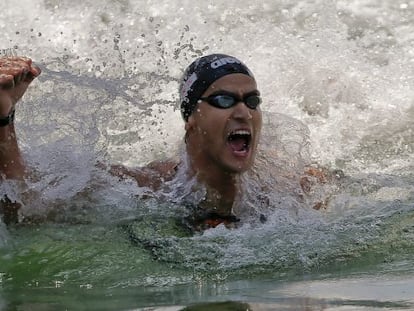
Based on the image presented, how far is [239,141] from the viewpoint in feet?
17.8

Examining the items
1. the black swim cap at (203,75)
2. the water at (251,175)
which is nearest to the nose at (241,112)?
the black swim cap at (203,75)

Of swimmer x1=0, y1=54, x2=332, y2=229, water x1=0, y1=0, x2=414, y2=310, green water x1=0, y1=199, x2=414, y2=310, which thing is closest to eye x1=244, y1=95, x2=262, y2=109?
swimmer x1=0, y1=54, x2=332, y2=229

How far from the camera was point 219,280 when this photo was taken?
4.04 meters

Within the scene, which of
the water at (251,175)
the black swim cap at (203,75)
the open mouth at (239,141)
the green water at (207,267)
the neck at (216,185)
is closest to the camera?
the green water at (207,267)

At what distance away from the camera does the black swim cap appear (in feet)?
18.4

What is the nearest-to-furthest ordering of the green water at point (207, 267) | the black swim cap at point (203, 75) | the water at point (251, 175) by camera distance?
the green water at point (207, 267) < the water at point (251, 175) < the black swim cap at point (203, 75)

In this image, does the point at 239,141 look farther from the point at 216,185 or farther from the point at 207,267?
the point at 207,267

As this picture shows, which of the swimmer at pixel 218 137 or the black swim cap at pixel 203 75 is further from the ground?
the black swim cap at pixel 203 75

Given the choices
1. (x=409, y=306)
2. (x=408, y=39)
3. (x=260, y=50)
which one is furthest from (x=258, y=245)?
(x=408, y=39)

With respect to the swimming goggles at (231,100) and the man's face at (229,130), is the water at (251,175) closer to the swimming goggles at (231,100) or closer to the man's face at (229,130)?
the man's face at (229,130)

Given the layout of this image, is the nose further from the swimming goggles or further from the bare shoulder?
the bare shoulder

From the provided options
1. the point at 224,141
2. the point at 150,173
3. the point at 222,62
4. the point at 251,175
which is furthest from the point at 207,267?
the point at 222,62

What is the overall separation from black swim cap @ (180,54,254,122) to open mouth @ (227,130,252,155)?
1.19 feet

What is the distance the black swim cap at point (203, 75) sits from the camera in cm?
560
